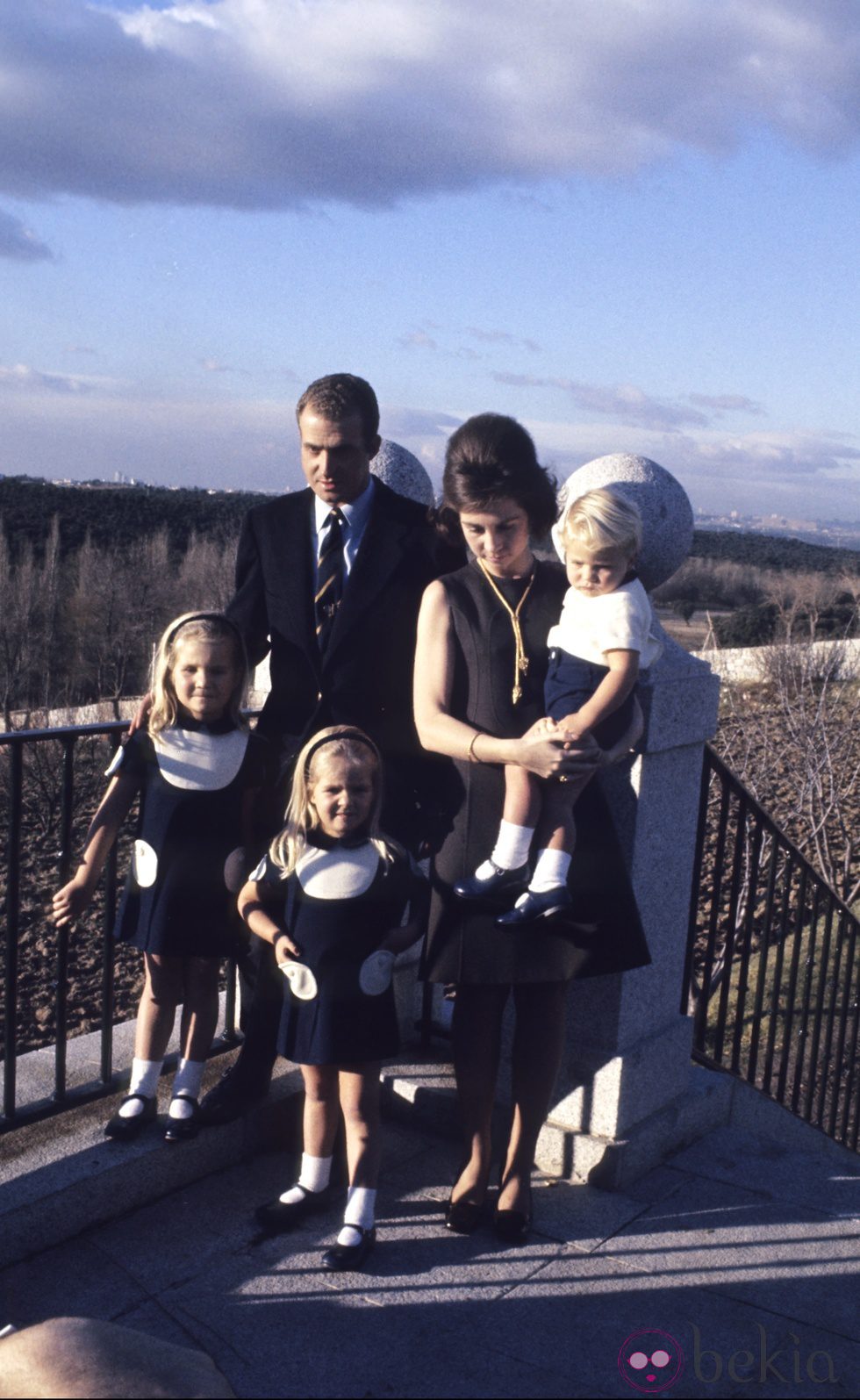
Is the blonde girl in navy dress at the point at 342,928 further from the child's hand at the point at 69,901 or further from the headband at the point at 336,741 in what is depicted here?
the child's hand at the point at 69,901

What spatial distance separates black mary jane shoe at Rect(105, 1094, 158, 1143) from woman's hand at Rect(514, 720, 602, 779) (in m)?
1.46

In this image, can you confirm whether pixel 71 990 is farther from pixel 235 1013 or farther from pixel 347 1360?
pixel 347 1360

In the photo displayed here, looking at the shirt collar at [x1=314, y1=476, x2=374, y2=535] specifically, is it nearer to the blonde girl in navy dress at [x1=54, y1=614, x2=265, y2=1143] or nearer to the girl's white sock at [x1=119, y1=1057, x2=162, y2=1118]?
the blonde girl in navy dress at [x1=54, y1=614, x2=265, y2=1143]

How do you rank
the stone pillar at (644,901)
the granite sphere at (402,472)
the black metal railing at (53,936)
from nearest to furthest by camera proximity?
the black metal railing at (53,936) < the stone pillar at (644,901) < the granite sphere at (402,472)

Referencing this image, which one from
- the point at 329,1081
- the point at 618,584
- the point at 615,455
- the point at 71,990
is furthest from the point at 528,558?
the point at 71,990

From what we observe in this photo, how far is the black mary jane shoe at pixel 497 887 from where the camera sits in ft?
9.82

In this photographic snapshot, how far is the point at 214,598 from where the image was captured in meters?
45.1

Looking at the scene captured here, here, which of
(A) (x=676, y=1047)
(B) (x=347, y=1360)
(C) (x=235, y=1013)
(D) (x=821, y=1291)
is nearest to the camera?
(B) (x=347, y=1360)

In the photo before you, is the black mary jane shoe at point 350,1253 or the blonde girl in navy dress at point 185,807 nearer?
the black mary jane shoe at point 350,1253

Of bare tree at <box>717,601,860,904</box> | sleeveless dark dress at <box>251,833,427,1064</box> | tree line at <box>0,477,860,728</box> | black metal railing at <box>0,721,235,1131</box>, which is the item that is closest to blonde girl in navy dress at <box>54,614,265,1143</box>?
black metal railing at <box>0,721,235,1131</box>

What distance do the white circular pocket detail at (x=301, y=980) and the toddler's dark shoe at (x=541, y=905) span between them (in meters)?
0.52

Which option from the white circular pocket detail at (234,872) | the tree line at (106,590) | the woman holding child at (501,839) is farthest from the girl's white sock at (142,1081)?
the tree line at (106,590)

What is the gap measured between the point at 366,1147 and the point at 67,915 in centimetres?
98

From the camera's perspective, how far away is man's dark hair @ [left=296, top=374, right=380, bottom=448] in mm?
3053
